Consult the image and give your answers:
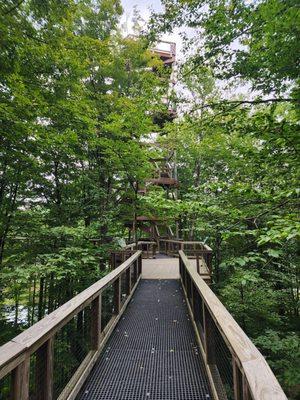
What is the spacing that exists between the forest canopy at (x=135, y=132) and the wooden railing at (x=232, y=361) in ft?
2.62

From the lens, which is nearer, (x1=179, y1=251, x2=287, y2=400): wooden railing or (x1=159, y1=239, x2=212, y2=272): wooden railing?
(x1=179, y1=251, x2=287, y2=400): wooden railing

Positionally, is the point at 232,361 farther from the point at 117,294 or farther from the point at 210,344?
the point at 117,294

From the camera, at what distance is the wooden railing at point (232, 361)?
1.19 metres

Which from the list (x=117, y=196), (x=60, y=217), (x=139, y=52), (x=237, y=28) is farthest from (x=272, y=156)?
(x=139, y=52)

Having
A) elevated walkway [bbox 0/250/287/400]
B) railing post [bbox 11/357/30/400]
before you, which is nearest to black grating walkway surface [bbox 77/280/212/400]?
elevated walkway [bbox 0/250/287/400]

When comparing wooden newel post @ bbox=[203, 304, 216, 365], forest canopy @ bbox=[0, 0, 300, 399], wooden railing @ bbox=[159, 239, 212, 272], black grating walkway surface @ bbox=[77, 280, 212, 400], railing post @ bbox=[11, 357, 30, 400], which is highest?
forest canopy @ bbox=[0, 0, 300, 399]

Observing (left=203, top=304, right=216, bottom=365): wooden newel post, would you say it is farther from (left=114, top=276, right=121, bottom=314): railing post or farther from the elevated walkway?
(left=114, top=276, right=121, bottom=314): railing post

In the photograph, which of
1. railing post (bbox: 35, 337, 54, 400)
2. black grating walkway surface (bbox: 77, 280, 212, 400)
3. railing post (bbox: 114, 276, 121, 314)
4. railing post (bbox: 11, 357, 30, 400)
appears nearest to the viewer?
railing post (bbox: 11, 357, 30, 400)

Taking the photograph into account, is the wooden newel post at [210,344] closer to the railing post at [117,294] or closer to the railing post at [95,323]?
the railing post at [95,323]

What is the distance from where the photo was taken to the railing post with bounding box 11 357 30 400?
1494 mm

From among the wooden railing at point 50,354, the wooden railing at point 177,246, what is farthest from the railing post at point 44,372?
the wooden railing at point 177,246

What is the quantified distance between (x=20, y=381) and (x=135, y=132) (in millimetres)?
8827

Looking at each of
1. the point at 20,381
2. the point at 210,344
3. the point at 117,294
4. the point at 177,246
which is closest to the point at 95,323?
the point at 117,294

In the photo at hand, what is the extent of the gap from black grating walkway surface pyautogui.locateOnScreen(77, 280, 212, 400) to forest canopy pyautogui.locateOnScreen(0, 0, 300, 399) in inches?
51.2
